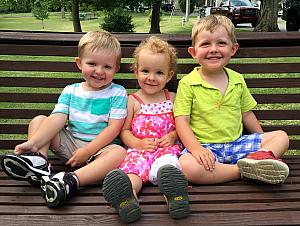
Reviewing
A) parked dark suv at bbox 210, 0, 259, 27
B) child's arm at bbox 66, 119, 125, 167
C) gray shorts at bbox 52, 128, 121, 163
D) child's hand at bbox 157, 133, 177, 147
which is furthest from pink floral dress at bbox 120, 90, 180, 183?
parked dark suv at bbox 210, 0, 259, 27

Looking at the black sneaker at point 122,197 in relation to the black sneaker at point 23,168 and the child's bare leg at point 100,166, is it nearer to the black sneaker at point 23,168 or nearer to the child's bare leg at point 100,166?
the child's bare leg at point 100,166

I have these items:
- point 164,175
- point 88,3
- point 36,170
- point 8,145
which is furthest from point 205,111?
point 88,3

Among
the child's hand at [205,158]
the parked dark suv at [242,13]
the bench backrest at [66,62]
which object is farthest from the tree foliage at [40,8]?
the child's hand at [205,158]

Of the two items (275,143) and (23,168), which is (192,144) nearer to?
(275,143)

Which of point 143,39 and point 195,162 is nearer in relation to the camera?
point 195,162

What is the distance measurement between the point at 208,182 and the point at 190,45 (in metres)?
1.16

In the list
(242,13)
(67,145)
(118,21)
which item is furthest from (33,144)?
(242,13)

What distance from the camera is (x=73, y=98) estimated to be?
3137 millimetres

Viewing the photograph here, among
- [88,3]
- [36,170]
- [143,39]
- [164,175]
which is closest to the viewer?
[164,175]

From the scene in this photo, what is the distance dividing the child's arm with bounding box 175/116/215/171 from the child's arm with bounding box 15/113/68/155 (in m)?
0.76

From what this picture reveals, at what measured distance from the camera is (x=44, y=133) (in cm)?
292

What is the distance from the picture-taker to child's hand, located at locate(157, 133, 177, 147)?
9.78 ft

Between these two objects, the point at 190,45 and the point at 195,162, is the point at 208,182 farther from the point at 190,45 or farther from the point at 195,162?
the point at 190,45

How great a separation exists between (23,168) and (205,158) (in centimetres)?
103
